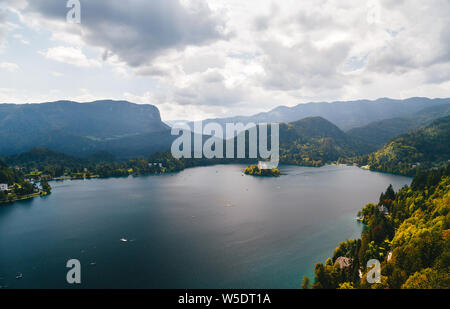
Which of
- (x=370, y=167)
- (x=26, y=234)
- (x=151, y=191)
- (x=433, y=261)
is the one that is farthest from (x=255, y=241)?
(x=370, y=167)

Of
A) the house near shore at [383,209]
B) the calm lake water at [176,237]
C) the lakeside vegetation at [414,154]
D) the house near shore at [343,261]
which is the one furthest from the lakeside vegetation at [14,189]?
the lakeside vegetation at [414,154]

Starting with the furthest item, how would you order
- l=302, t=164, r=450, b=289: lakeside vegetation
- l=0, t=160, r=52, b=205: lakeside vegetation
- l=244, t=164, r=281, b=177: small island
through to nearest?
l=244, t=164, r=281, b=177: small island, l=0, t=160, r=52, b=205: lakeside vegetation, l=302, t=164, r=450, b=289: lakeside vegetation

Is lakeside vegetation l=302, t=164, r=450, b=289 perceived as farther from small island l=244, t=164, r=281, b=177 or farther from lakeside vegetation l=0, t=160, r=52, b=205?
lakeside vegetation l=0, t=160, r=52, b=205

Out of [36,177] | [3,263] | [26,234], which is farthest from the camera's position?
[36,177]

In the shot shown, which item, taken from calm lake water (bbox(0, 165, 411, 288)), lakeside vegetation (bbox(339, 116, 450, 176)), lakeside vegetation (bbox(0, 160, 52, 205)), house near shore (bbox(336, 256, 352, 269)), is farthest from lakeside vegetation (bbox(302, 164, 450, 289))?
lakeside vegetation (bbox(339, 116, 450, 176))

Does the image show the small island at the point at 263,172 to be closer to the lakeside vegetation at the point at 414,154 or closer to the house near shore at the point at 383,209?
the lakeside vegetation at the point at 414,154

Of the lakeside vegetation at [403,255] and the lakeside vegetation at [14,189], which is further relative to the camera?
the lakeside vegetation at [14,189]
